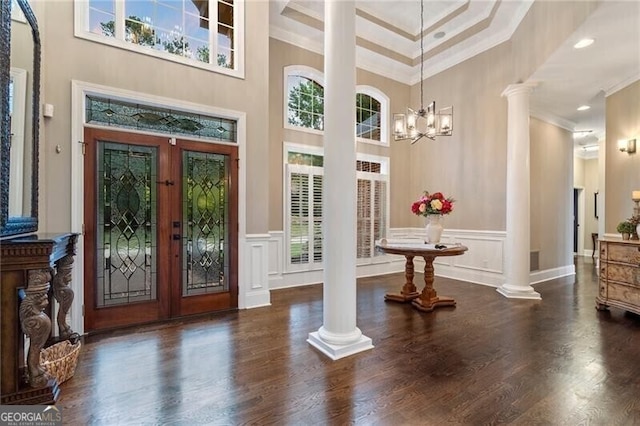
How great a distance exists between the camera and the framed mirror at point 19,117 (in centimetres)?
209

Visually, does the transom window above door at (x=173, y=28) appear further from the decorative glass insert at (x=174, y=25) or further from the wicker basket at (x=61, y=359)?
the wicker basket at (x=61, y=359)

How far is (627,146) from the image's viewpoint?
4535 mm

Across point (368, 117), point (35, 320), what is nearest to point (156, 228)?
point (35, 320)

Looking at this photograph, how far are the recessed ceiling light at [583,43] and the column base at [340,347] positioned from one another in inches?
163

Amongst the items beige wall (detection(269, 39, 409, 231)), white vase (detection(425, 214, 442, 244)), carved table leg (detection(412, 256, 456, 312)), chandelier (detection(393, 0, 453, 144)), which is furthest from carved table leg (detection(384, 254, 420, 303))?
beige wall (detection(269, 39, 409, 231))

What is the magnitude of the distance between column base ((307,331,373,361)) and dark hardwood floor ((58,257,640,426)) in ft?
0.21

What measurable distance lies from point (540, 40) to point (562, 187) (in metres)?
3.19

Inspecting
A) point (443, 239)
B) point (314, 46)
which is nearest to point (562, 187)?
point (443, 239)

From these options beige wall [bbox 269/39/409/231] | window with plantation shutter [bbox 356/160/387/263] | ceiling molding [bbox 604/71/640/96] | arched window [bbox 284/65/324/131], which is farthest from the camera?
window with plantation shutter [bbox 356/160/387/263]

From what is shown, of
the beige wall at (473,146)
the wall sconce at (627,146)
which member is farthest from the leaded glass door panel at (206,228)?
the wall sconce at (627,146)

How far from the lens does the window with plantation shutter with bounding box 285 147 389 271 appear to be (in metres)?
5.35

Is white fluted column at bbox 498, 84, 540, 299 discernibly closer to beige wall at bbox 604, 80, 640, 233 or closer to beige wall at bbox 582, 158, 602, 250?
beige wall at bbox 604, 80, 640, 233

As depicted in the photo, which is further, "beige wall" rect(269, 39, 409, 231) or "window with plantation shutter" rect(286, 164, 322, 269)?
"window with plantation shutter" rect(286, 164, 322, 269)

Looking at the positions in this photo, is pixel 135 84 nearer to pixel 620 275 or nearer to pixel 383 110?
pixel 383 110
